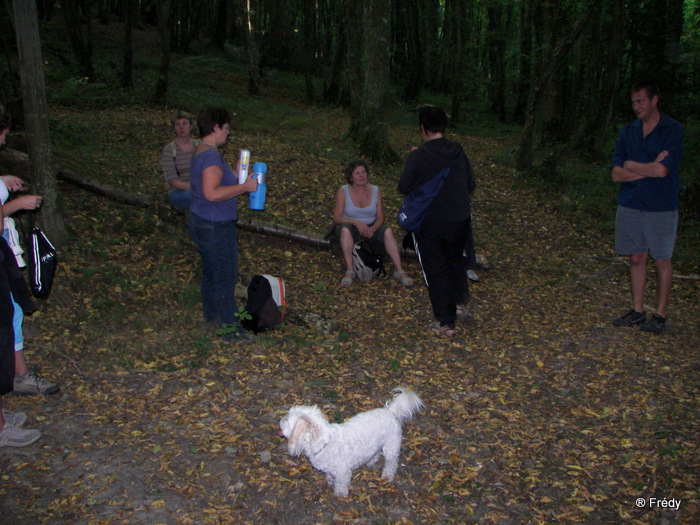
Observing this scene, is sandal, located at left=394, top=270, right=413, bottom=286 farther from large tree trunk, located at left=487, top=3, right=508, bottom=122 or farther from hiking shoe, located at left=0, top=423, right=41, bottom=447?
large tree trunk, located at left=487, top=3, right=508, bottom=122

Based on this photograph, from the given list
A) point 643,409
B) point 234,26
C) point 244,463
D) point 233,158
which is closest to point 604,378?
point 643,409

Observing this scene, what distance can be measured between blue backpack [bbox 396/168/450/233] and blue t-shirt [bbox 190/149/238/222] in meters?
1.63

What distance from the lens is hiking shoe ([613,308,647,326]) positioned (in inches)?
213

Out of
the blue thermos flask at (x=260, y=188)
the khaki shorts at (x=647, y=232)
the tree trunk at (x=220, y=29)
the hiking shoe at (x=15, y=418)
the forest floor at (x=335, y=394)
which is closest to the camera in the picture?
the forest floor at (x=335, y=394)

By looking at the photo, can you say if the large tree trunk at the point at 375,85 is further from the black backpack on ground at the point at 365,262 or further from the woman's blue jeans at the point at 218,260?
the woman's blue jeans at the point at 218,260

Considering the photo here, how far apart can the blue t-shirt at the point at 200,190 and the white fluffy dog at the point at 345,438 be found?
2102 millimetres

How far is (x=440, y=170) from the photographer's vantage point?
190 inches

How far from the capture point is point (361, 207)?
6.71m

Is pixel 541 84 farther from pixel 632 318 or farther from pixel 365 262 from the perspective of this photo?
pixel 632 318

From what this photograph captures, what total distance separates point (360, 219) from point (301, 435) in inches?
168

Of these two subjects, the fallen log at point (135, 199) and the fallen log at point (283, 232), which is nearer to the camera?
the fallen log at point (135, 199)

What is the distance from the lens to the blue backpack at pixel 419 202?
15.8ft

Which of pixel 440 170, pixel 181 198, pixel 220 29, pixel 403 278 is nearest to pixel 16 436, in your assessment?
pixel 181 198

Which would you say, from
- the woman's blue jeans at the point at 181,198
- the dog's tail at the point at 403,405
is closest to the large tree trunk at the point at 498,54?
the woman's blue jeans at the point at 181,198
